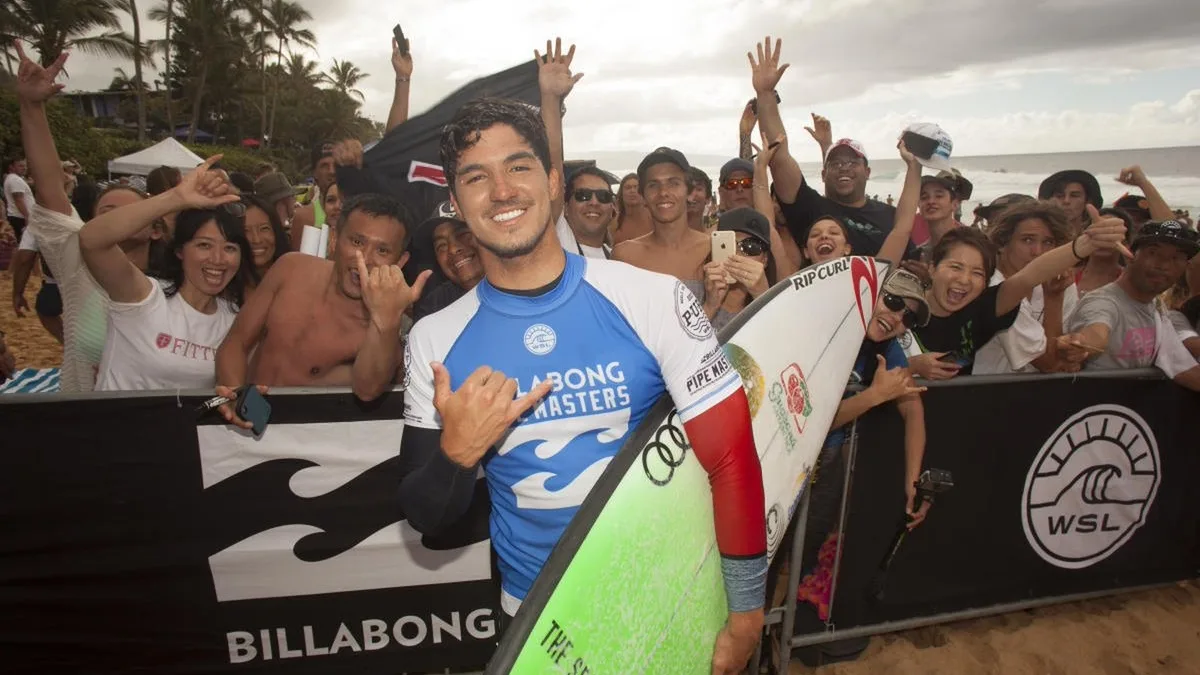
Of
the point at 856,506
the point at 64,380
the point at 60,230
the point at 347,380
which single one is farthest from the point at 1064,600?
the point at 60,230

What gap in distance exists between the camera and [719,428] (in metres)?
1.78

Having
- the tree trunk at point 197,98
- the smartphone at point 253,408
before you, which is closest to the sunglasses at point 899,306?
the smartphone at point 253,408

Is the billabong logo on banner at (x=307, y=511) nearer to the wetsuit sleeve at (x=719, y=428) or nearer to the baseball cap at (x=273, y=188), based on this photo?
the wetsuit sleeve at (x=719, y=428)

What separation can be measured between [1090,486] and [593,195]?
12.1 feet

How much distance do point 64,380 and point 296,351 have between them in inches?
57.6

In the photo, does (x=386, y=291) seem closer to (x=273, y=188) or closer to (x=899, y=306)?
(x=899, y=306)

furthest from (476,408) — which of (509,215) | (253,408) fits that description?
(253,408)

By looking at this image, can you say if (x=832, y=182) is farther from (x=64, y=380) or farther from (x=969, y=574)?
(x=64, y=380)

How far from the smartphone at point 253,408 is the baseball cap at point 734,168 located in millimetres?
4163

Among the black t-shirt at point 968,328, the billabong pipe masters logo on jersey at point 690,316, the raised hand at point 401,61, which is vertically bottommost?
the black t-shirt at point 968,328

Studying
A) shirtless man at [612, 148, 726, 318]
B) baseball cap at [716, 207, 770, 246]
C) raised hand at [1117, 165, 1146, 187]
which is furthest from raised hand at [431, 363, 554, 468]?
raised hand at [1117, 165, 1146, 187]

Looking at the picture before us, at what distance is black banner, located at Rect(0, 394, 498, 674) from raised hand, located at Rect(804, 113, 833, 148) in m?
4.49

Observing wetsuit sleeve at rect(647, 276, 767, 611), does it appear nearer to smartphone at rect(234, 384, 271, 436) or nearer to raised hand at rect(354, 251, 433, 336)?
raised hand at rect(354, 251, 433, 336)

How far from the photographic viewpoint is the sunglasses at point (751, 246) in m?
3.63
